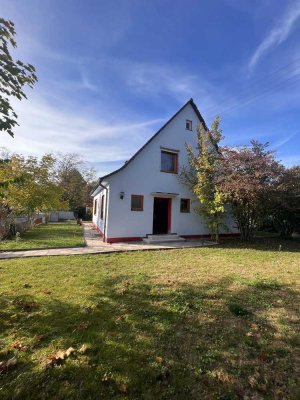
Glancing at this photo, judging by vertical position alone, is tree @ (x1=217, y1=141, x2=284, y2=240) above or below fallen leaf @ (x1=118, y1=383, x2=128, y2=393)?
above

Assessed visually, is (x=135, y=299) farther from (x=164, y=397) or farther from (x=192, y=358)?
(x=164, y=397)

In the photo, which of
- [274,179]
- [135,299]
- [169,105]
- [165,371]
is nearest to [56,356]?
[165,371]

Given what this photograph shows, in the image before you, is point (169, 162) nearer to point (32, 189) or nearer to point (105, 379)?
point (32, 189)

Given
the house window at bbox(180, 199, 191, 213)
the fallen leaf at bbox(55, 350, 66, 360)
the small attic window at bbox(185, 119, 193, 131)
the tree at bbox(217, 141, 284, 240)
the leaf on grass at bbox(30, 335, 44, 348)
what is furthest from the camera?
the small attic window at bbox(185, 119, 193, 131)

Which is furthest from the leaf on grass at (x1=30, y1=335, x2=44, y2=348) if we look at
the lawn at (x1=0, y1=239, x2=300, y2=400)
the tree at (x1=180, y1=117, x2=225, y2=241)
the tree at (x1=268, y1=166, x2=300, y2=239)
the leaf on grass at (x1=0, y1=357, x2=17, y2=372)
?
the tree at (x1=268, y1=166, x2=300, y2=239)

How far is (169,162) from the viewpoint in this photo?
1433 centimetres

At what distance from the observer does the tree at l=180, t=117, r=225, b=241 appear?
12.6 m

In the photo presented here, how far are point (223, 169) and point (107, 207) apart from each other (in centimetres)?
642

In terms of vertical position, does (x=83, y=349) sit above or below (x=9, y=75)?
below

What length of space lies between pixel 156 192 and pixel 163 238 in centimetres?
261

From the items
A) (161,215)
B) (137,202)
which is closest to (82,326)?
(137,202)

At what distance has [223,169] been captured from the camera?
12570mm

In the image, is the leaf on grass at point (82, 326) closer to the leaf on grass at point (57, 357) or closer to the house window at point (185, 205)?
the leaf on grass at point (57, 357)

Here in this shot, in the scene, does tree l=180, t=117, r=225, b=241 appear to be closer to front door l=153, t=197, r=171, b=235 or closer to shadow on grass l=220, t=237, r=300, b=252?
shadow on grass l=220, t=237, r=300, b=252
